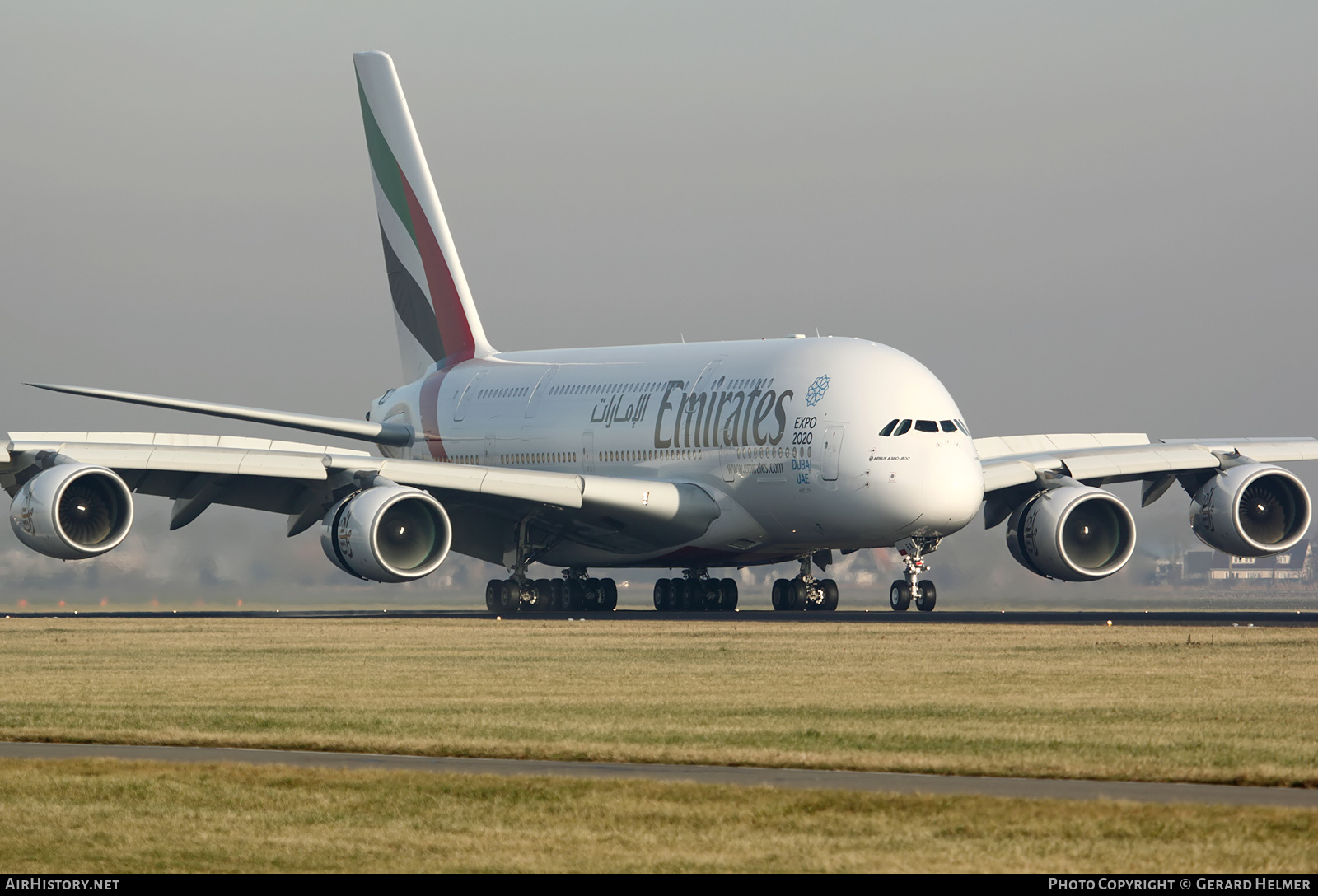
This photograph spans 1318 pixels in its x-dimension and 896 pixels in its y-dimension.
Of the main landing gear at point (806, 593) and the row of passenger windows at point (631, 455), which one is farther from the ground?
the row of passenger windows at point (631, 455)

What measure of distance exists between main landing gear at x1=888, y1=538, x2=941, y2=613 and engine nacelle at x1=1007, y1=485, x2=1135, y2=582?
72.0 inches

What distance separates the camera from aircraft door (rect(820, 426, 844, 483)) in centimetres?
3503

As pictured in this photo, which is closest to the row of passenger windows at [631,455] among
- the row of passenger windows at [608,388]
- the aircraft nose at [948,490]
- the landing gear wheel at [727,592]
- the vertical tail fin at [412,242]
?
the row of passenger windows at [608,388]

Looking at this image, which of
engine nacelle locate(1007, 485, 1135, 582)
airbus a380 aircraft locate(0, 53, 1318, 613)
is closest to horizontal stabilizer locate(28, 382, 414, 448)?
airbus a380 aircraft locate(0, 53, 1318, 613)

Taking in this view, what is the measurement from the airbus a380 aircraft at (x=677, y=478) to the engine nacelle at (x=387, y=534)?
0.04 m

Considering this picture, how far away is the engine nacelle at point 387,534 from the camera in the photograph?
33344 mm

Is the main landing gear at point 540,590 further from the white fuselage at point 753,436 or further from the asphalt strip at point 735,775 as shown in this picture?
the asphalt strip at point 735,775

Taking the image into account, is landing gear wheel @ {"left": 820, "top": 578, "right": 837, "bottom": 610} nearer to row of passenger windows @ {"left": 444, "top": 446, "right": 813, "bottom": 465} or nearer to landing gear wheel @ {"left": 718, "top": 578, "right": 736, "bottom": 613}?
landing gear wheel @ {"left": 718, "top": 578, "right": 736, "bottom": 613}

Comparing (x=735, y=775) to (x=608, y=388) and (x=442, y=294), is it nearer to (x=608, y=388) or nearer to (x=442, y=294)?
(x=608, y=388)


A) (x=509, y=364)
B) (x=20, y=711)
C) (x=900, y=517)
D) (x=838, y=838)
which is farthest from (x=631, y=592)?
(x=838, y=838)

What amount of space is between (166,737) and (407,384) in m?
33.0

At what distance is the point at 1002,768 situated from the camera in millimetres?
13805

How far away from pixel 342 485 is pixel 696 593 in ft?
30.1

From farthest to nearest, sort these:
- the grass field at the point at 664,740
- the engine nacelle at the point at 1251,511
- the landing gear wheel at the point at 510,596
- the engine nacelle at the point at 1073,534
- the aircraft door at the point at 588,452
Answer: the aircraft door at the point at 588,452
the landing gear wheel at the point at 510,596
the engine nacelle at the point at 1251,511
the engine nacelle at the point at 1073,534
the grass field at the point at 664,740
